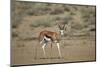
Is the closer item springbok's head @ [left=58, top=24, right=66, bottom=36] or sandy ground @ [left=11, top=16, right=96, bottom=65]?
sandy ground @ [left=11, top=16, right=96, bottom=65]

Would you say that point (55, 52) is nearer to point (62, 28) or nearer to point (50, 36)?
point (50, 36)

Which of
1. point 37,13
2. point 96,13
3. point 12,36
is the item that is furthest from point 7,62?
point 96,13

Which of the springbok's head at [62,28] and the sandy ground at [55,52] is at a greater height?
the springbok's head at [62,28]

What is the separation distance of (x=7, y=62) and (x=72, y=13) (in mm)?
1005

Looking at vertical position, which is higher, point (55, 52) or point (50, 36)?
point (50, 36)

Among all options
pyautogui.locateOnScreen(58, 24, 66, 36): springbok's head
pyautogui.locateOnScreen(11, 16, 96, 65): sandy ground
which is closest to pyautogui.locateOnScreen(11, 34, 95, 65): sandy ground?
pyautogui.locateOnScreen(11, 16, 96, 65): sandy ground

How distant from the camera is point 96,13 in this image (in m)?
2.46

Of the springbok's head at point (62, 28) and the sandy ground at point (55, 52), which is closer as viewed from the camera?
the sandy ground at point (55, 52)

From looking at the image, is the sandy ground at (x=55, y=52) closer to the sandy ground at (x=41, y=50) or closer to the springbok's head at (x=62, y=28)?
the sandy ground at (x=41, y=50)

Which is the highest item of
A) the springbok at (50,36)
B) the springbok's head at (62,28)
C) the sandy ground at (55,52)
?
the springbok's head at (62,28)

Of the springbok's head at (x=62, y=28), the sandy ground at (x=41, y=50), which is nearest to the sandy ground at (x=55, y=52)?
the sandy ground at (x=41, y=50)

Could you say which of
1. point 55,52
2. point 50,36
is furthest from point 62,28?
point 55,52

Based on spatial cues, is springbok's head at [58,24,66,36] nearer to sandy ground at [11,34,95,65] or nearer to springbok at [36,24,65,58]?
springbok at [36,24,65,58]

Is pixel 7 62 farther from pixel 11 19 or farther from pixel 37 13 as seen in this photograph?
pixel 37 13
